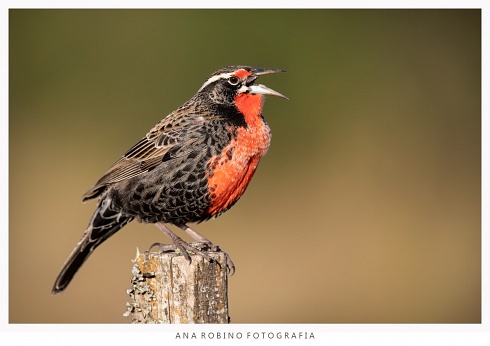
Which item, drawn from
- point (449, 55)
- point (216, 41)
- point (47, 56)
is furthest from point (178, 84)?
point (449, 55)

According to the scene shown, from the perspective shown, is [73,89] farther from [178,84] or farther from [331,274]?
[331,274]

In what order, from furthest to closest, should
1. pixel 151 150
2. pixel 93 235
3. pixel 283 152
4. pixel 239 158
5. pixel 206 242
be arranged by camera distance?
1. pixel 283 152
2. pixel 93 235
3. pixel 151 150
4. pixel 206 242
5. pixel 239 158

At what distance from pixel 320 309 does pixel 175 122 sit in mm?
3313

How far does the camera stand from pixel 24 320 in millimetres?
6680

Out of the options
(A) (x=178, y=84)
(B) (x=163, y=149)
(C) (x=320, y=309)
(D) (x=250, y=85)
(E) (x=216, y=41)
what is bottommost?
(C) (x=320, y=309)

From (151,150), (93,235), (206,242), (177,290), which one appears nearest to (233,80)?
(151,150)

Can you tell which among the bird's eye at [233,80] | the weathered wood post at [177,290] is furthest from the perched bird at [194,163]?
the weathered wood post at [177,290]

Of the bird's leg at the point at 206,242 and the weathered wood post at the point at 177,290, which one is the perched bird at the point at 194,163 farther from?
the weathered wood post at the point at 177,290

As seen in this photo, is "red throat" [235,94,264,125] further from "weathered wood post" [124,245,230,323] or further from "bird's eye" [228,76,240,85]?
"weathered wood post" [124,245,230,323]

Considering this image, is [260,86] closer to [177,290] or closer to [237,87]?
[237,87]

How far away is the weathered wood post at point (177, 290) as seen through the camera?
3.65 meters

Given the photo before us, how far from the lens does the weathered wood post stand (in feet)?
12.0

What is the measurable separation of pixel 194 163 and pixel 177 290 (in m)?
0.96

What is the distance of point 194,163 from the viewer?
4.41 m
